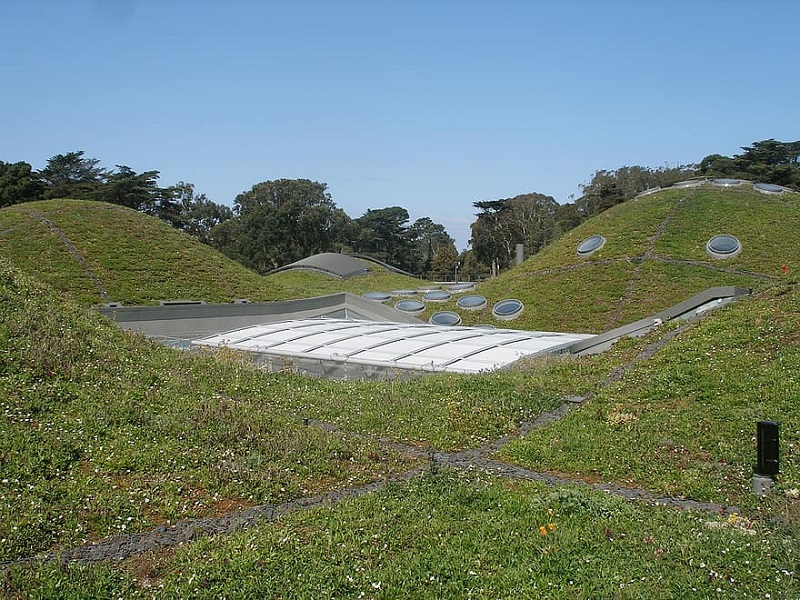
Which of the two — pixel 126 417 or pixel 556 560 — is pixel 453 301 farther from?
pixel 556 560

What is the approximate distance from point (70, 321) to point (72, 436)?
4.74 m

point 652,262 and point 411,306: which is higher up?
point 652,262

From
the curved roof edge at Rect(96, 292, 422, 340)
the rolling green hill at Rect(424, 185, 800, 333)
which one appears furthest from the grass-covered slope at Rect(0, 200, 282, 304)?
the rolling green hill at Rect(424, 185, 800, 333)

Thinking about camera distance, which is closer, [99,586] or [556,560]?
[99,586]

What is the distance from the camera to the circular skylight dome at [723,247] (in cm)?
3167

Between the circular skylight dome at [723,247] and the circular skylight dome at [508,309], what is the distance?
34.7ft

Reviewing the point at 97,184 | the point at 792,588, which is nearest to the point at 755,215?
the point at 792,588

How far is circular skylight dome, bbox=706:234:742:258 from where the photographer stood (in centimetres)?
3167

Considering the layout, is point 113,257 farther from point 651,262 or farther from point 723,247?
point 723,247

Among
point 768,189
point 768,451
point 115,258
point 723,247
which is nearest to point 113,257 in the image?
point 115,258

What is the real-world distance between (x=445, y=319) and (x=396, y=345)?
13.5 meters

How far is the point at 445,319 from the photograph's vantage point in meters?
31.4

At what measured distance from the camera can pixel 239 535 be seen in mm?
6059

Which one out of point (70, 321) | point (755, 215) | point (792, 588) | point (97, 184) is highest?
point (97, 184)
